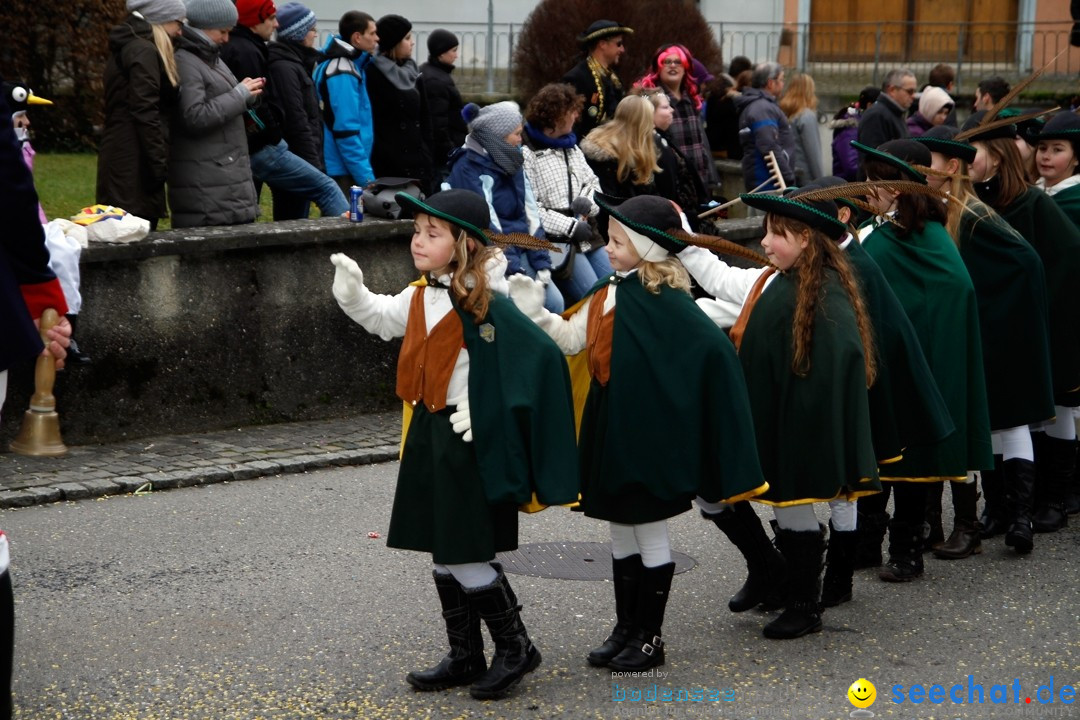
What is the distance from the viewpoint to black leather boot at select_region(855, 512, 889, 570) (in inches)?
263

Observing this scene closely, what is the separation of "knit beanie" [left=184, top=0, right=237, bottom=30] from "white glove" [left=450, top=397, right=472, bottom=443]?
4815mm

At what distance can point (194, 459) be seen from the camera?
26.6ft

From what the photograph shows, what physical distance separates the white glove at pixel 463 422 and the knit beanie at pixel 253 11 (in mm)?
5608

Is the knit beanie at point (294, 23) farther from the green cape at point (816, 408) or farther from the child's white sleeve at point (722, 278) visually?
the green cape at point (816, 408)

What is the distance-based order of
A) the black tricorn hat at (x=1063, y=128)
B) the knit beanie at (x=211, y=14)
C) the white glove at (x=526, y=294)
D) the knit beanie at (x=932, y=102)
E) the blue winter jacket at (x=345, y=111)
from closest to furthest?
the white glove at (x=526, y=294) < the black tricorn hat at (x=1063, y=128) < the knit beanie at (x=211, y=14) < the blue winter jacket at (x=345, y=111) < the knit beanie at (x=932, y=102)

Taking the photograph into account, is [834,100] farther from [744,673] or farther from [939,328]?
[744,673]

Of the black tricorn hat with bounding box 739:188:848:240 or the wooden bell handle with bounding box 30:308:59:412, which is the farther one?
the wooden bell handle with bounding box 30:308:59:412

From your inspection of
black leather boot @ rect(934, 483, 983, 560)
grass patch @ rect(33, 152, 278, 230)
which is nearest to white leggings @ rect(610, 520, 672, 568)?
black leather boot @ rect(934, 483, 983, 560)

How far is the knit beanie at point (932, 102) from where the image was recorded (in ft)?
43.0

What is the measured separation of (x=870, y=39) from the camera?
23906 millimetres

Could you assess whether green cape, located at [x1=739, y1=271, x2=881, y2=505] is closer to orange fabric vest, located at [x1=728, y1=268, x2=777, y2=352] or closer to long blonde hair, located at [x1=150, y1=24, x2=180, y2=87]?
orange fabric vest, located at [x1=728, y1=268, x2=777, y2=352]

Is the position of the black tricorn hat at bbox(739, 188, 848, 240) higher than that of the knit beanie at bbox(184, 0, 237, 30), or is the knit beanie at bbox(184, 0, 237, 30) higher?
the knit beanie at bbox(184, 0, 237, 30)

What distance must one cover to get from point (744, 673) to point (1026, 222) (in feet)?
9.98

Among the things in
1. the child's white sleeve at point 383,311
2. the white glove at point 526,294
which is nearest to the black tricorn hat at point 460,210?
the white glove at point 526,294
